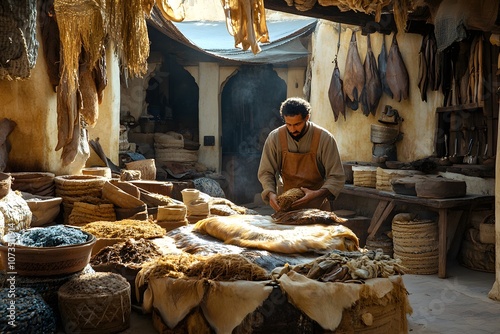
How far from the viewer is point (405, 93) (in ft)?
30.5

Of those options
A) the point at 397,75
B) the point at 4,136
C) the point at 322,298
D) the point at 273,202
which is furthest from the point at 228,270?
the point at 397,75

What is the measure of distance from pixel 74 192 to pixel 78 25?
83.9 inches

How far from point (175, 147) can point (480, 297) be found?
27.2 ft

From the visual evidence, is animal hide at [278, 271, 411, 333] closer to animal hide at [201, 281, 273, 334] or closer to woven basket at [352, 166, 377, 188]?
animal hide at [201, 281, 273, 334]

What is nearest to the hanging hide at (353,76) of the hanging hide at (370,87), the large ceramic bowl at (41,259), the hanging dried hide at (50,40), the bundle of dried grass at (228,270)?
the hanging hide at (370,87)

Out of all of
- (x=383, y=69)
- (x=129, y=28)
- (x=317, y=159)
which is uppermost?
(x=383, y=69)

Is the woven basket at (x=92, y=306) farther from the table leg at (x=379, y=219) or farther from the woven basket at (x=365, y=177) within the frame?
the woven basket at (x=365, y=177)

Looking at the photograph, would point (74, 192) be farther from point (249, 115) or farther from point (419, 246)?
point (249, 115)

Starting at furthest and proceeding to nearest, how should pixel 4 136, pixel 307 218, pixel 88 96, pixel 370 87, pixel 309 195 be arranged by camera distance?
pixel 370 87 < pixel 88 96 < pixel 4 136 < pixel 309 195 < pixel 307 218

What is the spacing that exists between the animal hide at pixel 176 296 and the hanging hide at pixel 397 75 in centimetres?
690

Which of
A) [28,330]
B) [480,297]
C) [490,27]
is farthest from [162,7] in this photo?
[480,297]

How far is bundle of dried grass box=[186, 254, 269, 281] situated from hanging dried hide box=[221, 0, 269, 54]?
2239 millimetres

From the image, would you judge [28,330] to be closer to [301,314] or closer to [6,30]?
[301,314]

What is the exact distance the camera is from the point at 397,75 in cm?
932
